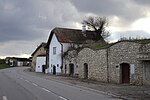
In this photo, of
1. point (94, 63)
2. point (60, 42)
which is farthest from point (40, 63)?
point (94, 63)

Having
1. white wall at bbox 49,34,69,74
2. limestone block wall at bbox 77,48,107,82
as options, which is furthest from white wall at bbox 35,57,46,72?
limestone block wall at bbox 77,48,107,82

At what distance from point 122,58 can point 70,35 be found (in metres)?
30.3

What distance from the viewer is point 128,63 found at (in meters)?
29.7

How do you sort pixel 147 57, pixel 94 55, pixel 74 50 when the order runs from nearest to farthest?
1. pixel 147 57
2. pixel 94 55
3. pixel 74 50

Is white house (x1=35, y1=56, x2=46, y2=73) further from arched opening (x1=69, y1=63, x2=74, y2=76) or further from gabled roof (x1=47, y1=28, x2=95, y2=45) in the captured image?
arched opening (x1=69, y1=63, x2=74, y2=76)

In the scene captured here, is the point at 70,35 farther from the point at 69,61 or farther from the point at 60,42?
the point at 69,61

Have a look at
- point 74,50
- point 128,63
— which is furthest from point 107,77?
point 74,50

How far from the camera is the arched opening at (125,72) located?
99.5 ft

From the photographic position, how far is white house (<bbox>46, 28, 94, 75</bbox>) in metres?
57.2

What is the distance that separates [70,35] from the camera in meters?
60.2

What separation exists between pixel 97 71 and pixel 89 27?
32.6 m

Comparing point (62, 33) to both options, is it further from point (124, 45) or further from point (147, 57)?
point (147, 57)

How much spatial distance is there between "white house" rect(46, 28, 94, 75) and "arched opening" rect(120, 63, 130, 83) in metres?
25.2

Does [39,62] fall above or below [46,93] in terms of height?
above
